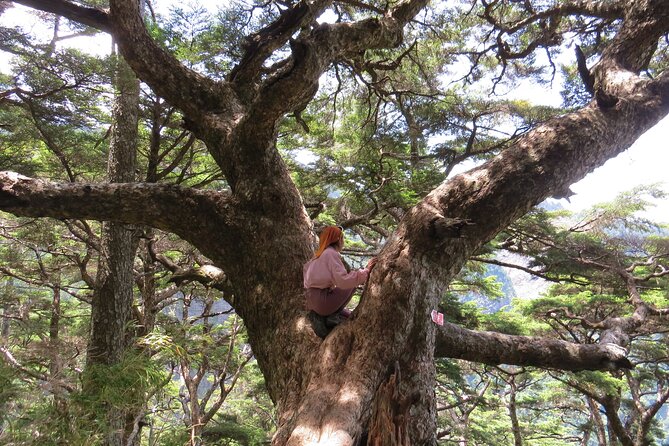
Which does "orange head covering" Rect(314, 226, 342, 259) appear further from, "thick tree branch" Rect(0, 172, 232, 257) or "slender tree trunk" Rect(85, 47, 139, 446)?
"slender tree trunk" Rect(85, 47, 139, 446)

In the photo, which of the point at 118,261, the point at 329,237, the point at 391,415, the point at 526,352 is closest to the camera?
the point at 391,415

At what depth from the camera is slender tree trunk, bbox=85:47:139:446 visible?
432 centimetres

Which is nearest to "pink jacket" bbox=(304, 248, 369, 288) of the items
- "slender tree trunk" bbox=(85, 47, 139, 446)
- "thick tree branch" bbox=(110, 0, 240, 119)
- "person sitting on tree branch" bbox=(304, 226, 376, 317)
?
"person sitting on tree branch" bbox=(304, 226, 376, 317)

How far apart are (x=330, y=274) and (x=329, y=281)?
0.04 m

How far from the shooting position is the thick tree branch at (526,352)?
2893 millimetres

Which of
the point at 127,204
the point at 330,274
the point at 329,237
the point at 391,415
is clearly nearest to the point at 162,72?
the point at 127,204

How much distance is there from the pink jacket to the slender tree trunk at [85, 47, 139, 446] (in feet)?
9.07

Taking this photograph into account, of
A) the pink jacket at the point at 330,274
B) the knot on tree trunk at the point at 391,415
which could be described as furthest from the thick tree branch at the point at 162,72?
the knot on tree trunk at the point at 391,415

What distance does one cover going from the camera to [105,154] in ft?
23.8

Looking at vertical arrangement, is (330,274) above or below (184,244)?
below

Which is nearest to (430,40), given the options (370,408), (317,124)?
(317,124)

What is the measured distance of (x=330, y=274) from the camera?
2.31m

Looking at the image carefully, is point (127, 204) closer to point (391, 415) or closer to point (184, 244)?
point (391, 415)

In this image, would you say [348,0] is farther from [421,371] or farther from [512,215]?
[421,371]
